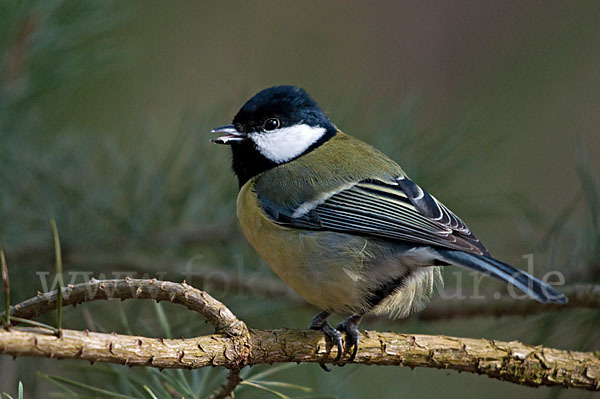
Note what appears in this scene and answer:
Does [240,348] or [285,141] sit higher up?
[285,141]

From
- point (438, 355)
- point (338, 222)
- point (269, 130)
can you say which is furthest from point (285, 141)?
point (438, 355)

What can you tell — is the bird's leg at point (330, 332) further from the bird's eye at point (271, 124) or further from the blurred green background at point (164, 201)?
the bird's eye at point (271, 124)

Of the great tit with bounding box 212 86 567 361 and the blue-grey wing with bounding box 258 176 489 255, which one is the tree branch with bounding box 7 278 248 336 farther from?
the blue-grey wing with bounding box 258 176 489 255

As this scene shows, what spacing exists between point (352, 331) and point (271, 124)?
0.64 meters

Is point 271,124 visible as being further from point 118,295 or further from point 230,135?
point 118,295

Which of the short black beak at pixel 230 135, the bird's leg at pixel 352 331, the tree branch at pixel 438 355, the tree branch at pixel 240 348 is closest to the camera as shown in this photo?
the tree branch at pixel 240 348

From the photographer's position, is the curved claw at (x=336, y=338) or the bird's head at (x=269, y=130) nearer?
the curved claw at (x=336, y=338)

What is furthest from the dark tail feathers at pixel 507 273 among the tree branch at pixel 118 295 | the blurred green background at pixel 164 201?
the tree branch at pixel 118 295

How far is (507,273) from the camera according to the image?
108 centimetres

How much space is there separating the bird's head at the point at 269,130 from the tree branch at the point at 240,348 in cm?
60

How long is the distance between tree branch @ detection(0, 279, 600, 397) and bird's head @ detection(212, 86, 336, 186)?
1.98 ft

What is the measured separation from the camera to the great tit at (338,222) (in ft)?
4.08

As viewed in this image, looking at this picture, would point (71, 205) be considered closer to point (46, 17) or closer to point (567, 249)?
point (46, 17)

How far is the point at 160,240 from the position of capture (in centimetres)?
155
